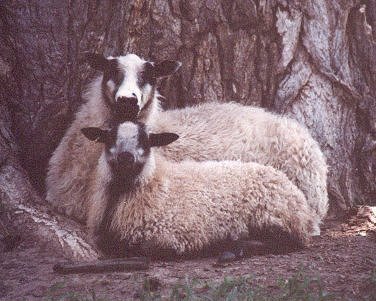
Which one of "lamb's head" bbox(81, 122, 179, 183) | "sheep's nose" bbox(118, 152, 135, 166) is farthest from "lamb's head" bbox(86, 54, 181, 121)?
"sheep's nose" bbox(118, 152, 135, 166)

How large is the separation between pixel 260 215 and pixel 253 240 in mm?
239

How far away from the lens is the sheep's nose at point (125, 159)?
500cm

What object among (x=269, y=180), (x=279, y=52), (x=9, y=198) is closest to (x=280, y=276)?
(x=269, y=180)

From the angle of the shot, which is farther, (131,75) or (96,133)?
(131,75)

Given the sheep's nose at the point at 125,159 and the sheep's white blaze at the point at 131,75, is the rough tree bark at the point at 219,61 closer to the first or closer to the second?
the sheep's white blaze at the point at 131,75

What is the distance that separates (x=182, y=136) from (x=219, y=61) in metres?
1.01

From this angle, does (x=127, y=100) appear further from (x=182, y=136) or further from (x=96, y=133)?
(x=182, y=136)

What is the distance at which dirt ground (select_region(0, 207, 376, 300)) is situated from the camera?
4.09 meters

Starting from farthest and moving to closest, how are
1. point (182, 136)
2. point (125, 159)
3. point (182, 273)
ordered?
point (182, 136) < point (125, 159) < point (182, 273)

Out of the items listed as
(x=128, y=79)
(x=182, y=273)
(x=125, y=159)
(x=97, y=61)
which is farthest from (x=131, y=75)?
(x=182, y=273)

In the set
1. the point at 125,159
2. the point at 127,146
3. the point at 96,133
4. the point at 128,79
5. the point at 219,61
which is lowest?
the point at 125,159

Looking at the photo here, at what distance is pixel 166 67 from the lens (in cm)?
610

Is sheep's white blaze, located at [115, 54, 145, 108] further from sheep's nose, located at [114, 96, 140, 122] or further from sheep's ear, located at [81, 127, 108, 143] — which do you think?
sheep's ear, located at [81, 127, 108, 143]

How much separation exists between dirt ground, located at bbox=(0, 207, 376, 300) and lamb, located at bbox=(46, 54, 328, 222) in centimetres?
85
